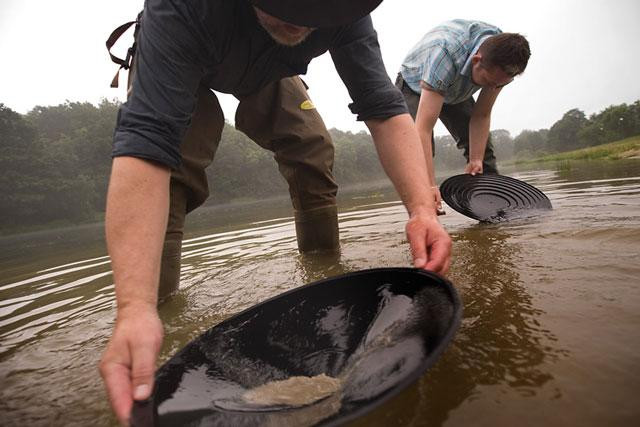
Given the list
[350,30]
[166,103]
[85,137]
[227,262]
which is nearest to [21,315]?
[227,262]

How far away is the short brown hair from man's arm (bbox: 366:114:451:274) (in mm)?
1587

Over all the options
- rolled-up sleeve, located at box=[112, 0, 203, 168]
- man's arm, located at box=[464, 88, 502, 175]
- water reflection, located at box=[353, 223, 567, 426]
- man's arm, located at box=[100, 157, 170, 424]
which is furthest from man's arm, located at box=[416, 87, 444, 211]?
man's arm, located at box=[100, 157, 170, 424]

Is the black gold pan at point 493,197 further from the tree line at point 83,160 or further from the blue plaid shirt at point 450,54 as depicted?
the tree line at point 83,160

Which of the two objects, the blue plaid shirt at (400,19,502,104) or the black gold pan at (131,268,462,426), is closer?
the black gold pan at (131,268,462,426)

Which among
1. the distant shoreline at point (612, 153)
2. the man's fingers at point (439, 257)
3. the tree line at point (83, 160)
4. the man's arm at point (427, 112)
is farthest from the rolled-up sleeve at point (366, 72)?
the tree line at point (83, 160)

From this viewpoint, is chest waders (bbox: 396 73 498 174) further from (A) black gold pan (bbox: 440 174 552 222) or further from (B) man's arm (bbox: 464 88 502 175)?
(A) black gold pan (bbox: 440 174 552 222)

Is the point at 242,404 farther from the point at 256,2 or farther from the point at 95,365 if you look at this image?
the point at 256,2

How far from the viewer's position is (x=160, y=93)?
1051 mm

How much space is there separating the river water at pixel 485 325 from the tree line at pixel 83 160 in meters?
42.2

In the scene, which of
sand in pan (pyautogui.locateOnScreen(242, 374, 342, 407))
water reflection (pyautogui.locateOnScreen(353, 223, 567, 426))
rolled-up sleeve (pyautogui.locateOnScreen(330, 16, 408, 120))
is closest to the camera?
water reflection (pyautogui.locateOnScreen(353, 223, 567, 426))

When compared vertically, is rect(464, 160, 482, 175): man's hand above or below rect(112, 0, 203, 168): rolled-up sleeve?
below

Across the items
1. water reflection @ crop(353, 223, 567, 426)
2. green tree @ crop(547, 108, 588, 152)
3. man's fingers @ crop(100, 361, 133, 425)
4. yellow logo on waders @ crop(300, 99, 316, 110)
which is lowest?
water reflection @ crop(353, 223, 567, 426)

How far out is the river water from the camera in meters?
0.76

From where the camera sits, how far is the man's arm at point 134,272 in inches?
28.6
